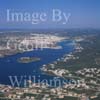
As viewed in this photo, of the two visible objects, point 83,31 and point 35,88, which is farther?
point 83,31

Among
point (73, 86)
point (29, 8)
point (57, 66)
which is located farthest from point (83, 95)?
point (29, 8)

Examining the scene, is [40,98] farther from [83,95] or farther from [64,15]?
[64,15]

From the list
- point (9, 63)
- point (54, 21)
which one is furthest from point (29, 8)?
point (9, 63)

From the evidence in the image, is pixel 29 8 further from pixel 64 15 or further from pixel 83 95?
pixel 83 95

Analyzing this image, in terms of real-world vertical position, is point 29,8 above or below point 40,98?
above

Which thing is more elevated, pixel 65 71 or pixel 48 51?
pixel 48 51

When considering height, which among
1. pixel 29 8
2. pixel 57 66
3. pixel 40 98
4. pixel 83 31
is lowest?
pixel 40 98

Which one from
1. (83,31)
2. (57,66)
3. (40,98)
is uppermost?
(83,31)

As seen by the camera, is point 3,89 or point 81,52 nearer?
point 3,89

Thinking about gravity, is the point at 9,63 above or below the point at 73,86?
above
